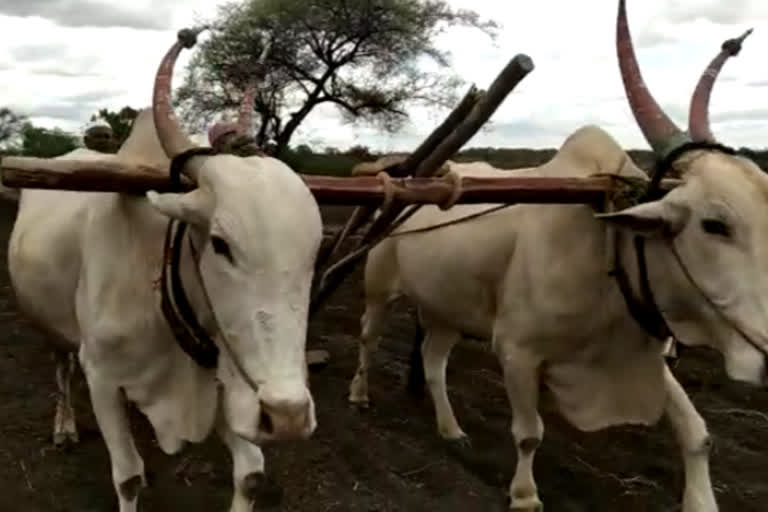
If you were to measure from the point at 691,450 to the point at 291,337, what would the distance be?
233 centimetres

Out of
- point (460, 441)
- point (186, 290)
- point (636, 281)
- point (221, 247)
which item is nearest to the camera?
point (221, 247)

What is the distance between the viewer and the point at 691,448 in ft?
16.0

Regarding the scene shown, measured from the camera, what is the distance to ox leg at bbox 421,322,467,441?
6391 millimetres

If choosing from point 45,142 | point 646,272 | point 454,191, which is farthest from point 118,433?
point 45,142

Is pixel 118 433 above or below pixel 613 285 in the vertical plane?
below

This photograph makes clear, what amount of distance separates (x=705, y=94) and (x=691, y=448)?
144 centimetres

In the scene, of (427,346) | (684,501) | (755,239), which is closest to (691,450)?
(684,501)

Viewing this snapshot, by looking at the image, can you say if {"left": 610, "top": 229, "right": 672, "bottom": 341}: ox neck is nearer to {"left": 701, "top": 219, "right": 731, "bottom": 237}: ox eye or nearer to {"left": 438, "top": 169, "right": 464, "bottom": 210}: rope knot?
{"left": 701, "top": 219, "right": 731, "bottom": 237}: ox eye

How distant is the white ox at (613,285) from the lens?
4.03 metres

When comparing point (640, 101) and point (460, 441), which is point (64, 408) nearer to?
point (460, 441)

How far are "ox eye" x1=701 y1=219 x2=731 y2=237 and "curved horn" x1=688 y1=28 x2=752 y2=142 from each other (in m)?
0.55

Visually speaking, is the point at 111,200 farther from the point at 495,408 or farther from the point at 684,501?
the point at 495,408

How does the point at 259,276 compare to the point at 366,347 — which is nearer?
the point at 259,276

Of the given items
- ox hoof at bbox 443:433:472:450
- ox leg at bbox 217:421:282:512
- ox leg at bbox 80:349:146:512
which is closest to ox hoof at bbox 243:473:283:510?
ox leg at bbox 217:421:282:512
